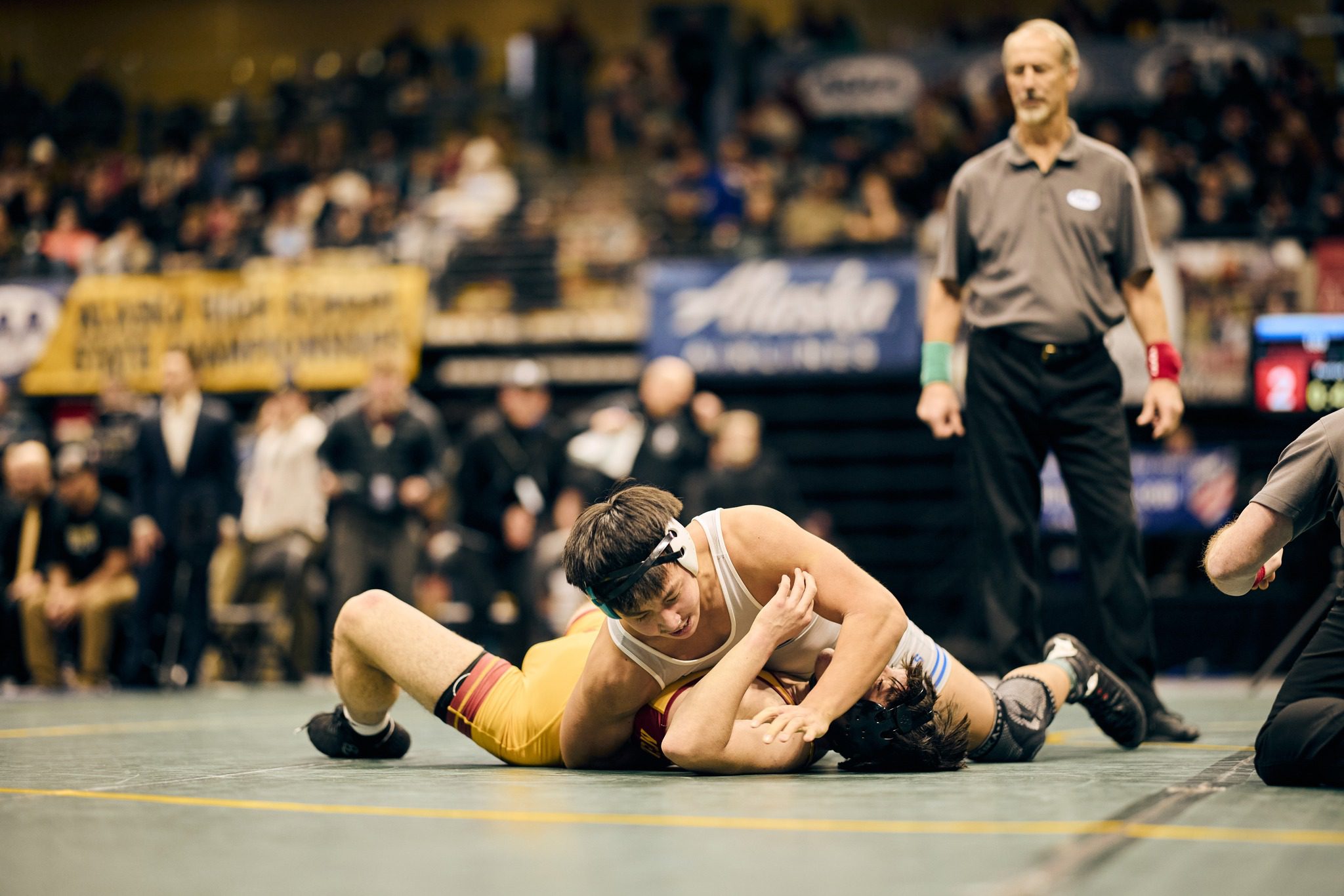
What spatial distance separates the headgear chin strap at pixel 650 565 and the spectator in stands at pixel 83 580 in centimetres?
688

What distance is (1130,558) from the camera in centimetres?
468

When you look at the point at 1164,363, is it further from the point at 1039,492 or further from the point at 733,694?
the point at 733,694

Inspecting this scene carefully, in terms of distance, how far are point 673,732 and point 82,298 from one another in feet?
36.4

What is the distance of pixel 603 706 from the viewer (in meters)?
3.74

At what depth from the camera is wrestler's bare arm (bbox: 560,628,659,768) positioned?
3.65 m

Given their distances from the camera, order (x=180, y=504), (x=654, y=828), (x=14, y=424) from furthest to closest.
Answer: (x=14, y=424)
(x=180, y=504)
(x=654, y=828)

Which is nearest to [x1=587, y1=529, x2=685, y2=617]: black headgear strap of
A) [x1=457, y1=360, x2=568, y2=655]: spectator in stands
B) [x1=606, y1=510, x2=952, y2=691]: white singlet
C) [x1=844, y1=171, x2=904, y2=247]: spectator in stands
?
[x1=606, y1=510, x2=952, y2=691]: white singlet

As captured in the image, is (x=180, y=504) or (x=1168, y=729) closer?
(x=1168, y=729)

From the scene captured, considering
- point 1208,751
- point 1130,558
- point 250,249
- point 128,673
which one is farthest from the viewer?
point 250,249

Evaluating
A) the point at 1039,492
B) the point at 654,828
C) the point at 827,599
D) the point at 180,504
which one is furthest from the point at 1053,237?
the point at 180,504

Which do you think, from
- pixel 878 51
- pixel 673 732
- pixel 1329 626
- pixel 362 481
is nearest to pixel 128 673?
pixel 362 481

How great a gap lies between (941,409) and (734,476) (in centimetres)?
395

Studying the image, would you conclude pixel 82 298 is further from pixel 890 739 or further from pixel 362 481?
pixel 890 739

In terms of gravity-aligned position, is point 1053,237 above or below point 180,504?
above
